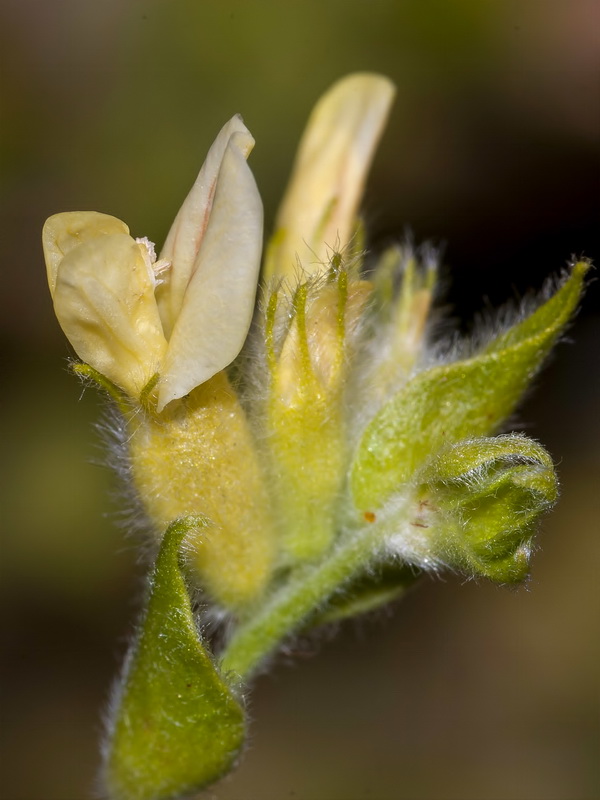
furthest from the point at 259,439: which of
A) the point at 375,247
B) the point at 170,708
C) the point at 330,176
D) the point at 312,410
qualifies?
the point at 375,247

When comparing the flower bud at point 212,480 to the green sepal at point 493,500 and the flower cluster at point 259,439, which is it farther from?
the green sepal at point 493,500

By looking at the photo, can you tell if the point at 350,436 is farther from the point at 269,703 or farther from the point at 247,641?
the point at 269,703

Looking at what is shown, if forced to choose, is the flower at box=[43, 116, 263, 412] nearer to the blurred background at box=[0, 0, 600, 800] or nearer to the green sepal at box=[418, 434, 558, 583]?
the green sepal at box=[418, 434, 558, 583]

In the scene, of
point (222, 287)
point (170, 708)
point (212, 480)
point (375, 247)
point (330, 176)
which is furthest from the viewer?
point (375, 247)

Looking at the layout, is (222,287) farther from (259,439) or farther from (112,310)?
(259,439)

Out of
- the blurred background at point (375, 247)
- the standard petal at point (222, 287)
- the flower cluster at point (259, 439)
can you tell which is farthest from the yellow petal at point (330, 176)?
the blurred background at point (375, 247)
